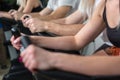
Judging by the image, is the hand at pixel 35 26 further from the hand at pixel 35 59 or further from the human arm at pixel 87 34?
the hand at pixel 35 59

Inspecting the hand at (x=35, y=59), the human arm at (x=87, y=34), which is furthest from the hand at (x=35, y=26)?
the hand at (x=35, y=59)

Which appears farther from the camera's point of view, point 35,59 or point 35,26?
point 35,26

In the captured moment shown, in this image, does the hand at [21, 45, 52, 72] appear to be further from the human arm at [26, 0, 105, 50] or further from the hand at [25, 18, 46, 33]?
the hand at [25, 18, 46, 33]

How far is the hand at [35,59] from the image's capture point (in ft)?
2.60

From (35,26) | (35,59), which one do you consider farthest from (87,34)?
(35,59)

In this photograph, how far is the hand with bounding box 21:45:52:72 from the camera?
2.60 ft

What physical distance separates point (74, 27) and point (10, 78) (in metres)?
0.61

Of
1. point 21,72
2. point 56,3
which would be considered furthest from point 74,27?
point 56,3

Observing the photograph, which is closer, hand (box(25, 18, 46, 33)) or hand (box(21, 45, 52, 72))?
hand (box(21, 45, 52, 72))

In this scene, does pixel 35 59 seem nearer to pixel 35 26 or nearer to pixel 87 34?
pixel 87 34

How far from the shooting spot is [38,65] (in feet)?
2.61

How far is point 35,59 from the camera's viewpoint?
807mm

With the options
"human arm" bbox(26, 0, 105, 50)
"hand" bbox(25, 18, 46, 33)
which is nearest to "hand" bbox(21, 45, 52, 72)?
"human arm" bbox(26, 0, 105, 50)

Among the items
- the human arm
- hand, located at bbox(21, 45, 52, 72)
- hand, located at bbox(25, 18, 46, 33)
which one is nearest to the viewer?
hand, located at bbox(21, 45, 52, 72)
